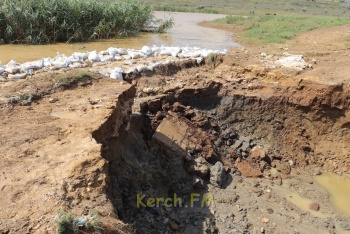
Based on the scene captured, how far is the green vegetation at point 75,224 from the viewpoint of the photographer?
8.06ft

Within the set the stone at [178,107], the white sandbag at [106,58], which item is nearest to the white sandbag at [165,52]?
the white sandbag at [106,58]

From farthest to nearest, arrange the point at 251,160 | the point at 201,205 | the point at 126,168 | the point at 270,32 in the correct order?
the point at 270,32 < the point at 251,160 < the point at 201,205 < the point at 126,168

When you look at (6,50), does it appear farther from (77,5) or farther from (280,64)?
(280,64)

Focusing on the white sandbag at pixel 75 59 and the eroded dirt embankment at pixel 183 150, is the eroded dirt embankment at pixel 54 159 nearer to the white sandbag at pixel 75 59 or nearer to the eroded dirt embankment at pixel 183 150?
the eroded dirt embankment at pixel 183 150

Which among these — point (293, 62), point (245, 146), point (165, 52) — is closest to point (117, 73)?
point (165, 52)

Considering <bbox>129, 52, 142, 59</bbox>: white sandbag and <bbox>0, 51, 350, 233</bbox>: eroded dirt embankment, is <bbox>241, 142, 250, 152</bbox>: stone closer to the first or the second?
<bbox>0, 51, 350, 233</bbox>: eroded dirt embankment

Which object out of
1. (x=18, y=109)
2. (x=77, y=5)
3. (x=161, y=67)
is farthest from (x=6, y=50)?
(x=18, y=109)

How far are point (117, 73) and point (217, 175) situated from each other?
2710 millimetres

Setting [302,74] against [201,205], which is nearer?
[201,205]

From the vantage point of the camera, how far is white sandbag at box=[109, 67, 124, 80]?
6492 mm

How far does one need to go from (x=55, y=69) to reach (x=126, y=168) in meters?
2.72

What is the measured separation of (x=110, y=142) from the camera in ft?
14.6

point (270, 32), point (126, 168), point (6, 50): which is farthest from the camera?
point (270, 32)

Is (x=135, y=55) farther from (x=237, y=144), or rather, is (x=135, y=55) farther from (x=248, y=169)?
(x=248, y=169)
